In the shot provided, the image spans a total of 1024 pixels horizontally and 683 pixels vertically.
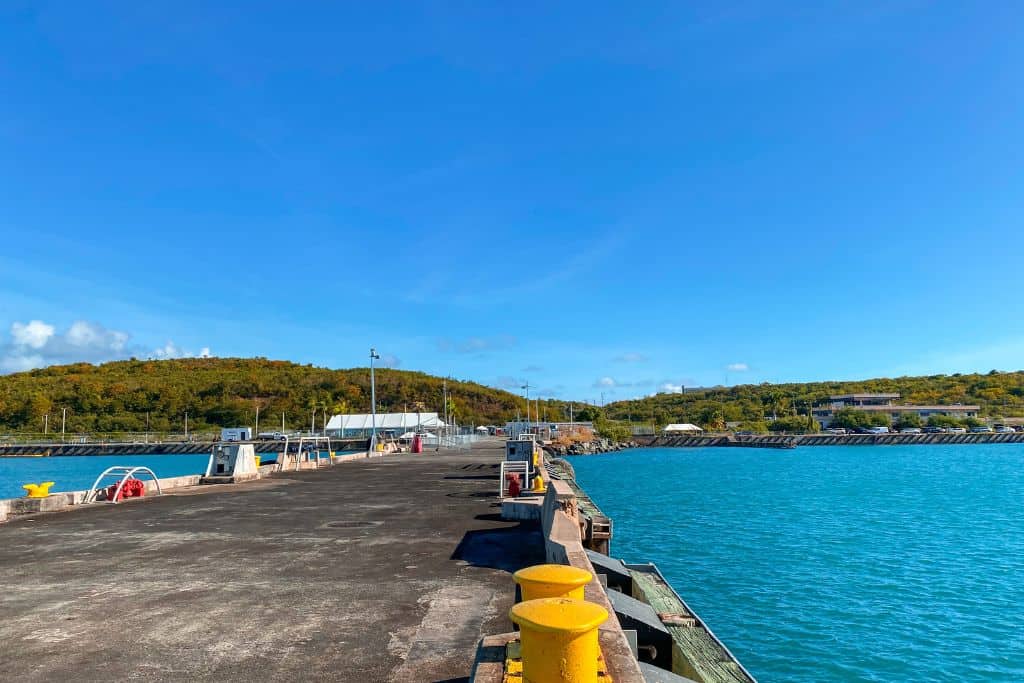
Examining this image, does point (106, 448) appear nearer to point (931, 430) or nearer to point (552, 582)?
point (552, 582)

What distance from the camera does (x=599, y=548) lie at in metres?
Result: 13.6

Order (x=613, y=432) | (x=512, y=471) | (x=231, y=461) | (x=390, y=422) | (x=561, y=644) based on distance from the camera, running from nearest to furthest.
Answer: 1. (x=561, y=644)
2. (x=512, y=471)
3. (x=231, y=461)
4. (x=390, y=422)
5. (x=613, y=432)

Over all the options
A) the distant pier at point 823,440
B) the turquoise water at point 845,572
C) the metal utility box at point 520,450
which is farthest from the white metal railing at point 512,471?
the distant pier at point 823,440

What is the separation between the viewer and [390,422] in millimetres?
111375

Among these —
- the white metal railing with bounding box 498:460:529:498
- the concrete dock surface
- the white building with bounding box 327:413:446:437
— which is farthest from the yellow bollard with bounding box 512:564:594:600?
the white building with bounding box 327:413:446:437

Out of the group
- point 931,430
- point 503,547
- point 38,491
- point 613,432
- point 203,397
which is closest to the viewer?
point 503,547

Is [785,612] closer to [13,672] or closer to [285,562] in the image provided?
[285,562]

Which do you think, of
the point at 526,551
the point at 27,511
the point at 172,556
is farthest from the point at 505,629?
the point at 27,511

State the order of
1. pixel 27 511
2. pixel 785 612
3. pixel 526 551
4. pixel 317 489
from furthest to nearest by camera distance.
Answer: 1. pixel 317 489
2. pixel 785 612
3. pixel 27 511
4. pixel 526 551

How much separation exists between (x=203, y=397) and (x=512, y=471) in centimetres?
16049

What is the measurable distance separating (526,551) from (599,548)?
12.2 ft

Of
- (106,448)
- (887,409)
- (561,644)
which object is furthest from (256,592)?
(887,409)

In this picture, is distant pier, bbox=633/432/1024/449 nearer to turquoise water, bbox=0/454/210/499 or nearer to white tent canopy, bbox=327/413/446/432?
white tent canopy, bbox=327/413/446/432

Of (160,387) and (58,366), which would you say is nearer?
(160,387)
